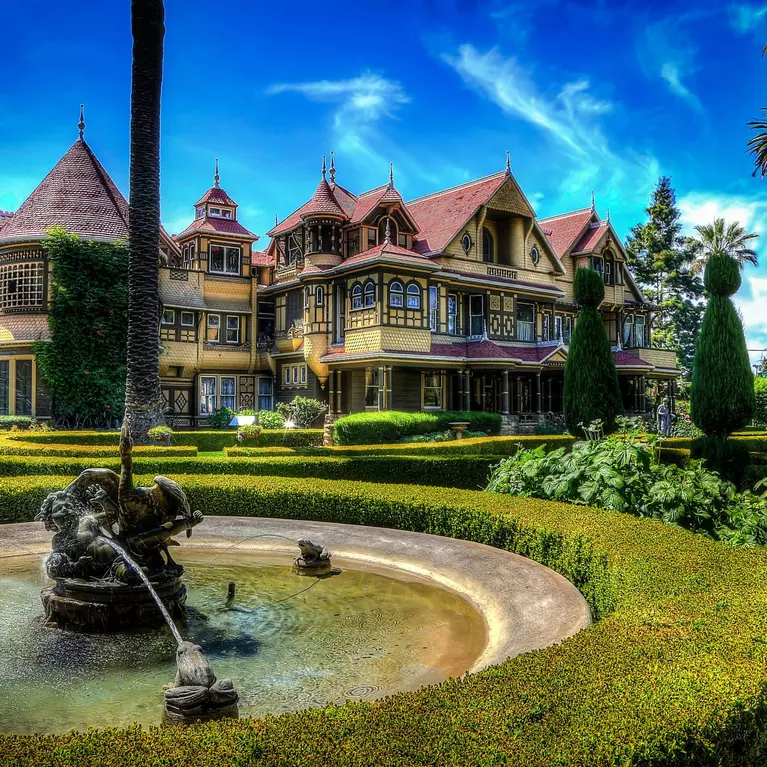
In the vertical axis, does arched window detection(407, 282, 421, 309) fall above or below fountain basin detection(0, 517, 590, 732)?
above

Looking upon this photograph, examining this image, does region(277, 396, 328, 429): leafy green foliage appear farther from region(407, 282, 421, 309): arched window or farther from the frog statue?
the frog statue

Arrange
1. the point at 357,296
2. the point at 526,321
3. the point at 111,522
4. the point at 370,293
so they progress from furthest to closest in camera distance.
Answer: the point at 526,321, the point at 357,296, the point at 370,293, the point at 111,522

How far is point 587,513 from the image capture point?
10.1m

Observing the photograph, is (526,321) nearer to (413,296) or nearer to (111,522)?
(413,296)

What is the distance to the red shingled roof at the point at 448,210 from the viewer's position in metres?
37.2

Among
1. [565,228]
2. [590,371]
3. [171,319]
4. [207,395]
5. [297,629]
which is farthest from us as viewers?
[565,228]

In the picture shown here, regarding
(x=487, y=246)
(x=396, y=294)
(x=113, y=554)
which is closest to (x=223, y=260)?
(x=396, y=294)

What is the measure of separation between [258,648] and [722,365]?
1622cm

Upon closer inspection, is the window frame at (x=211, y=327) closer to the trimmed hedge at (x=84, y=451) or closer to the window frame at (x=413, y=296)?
the window frame at (x=413, y=296)

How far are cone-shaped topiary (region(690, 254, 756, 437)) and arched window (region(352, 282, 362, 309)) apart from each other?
17.9m

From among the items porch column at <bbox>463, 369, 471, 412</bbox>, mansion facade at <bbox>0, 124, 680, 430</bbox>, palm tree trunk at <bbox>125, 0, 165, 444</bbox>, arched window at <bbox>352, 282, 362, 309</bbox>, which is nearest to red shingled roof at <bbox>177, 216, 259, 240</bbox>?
mansion facade at <bbox>0, 124, 680, 430</bbox>

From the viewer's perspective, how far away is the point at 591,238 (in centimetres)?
4638

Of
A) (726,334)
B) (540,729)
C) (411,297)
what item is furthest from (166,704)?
(411,297)

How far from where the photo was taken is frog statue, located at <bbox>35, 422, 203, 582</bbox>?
734 centimetres
